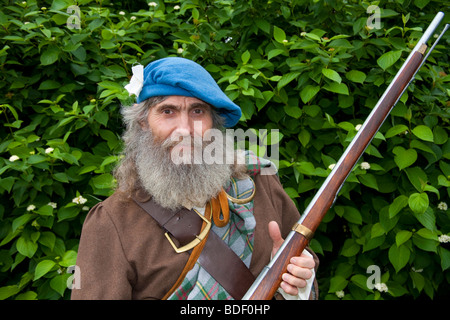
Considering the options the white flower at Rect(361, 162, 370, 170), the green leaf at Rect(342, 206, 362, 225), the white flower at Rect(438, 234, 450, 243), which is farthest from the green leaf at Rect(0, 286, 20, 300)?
the white flower at Rect(438, 234, 450, 243)

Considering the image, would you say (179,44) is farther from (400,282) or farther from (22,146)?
(400,282)

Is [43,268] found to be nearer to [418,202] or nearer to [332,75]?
[332,75]

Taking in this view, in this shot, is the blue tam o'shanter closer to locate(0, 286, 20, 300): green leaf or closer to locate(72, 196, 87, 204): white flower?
locate(72, 196, 87, 204): white flower

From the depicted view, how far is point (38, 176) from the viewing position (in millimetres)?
2266

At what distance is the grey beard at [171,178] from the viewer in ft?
5.86

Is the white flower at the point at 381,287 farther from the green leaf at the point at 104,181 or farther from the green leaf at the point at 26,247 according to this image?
the green leaf at the point at 26,247

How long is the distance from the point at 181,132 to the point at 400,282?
60.0 inches

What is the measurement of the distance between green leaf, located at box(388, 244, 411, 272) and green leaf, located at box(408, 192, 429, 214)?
0.78ft

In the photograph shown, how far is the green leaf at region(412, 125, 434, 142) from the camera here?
7.22 feet

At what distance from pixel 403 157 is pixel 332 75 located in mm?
581

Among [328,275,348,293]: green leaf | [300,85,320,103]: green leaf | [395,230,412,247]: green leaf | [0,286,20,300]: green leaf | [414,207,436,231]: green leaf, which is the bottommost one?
[0,286,20,300]: green leaf

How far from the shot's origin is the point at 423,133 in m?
2.22

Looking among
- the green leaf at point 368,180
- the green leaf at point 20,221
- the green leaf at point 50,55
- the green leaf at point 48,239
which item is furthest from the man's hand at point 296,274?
the green leaf at point 50,55

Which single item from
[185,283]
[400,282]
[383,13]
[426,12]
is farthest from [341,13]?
[185,283]
